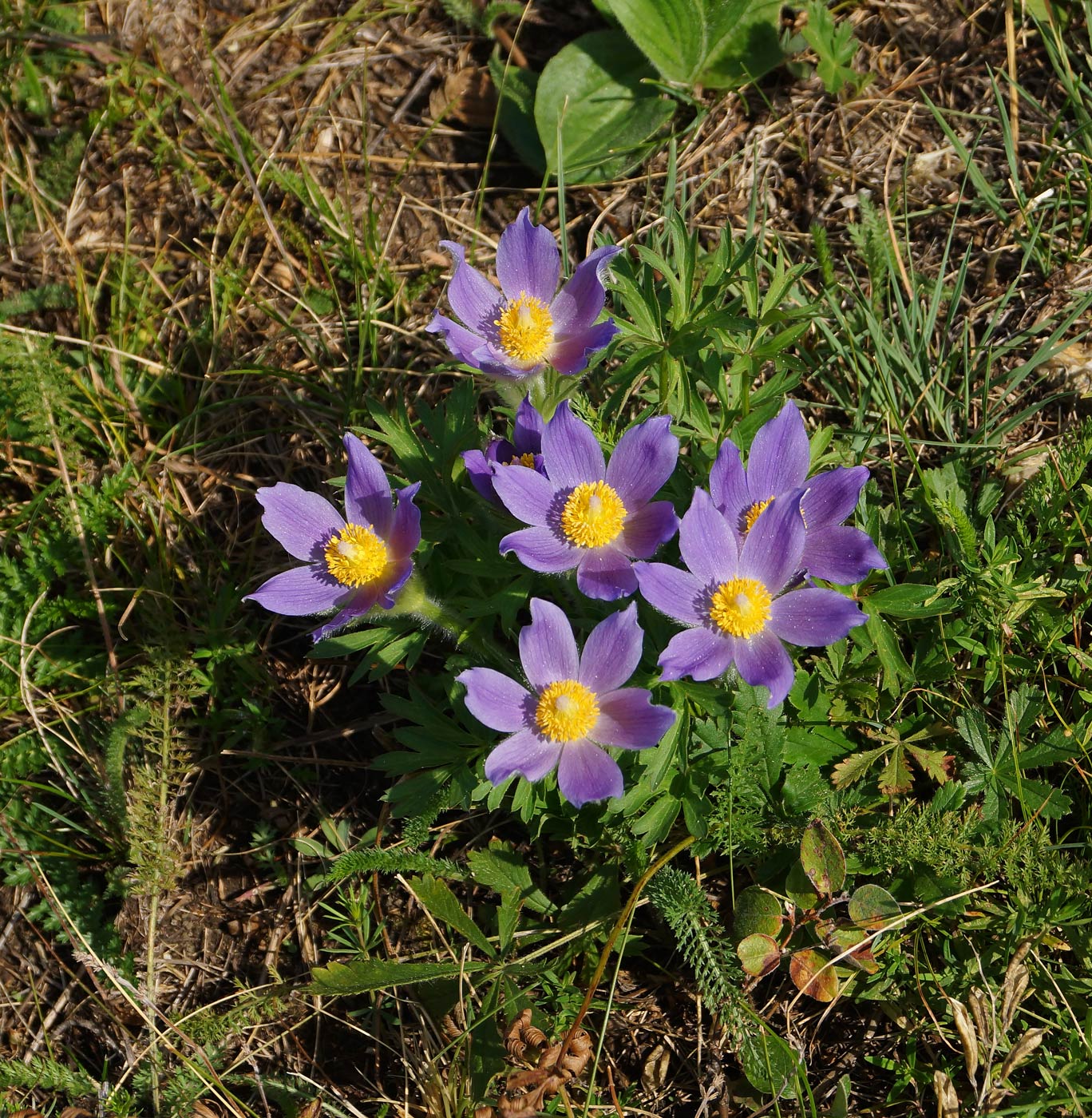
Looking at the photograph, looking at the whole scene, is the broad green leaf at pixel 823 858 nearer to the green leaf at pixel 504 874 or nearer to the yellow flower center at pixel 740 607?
the yellow flower center at pixel 740 607

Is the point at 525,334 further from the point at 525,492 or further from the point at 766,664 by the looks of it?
the point at 766,664

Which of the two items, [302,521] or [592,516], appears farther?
[302,521]

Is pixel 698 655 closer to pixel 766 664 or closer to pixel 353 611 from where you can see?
pixel 766 664

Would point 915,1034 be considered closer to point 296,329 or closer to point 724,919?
point 724,919

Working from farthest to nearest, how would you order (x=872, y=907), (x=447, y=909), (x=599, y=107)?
1. (x=599, y=107)
2. (x=447, y=909)
3. (x=872, y=907)

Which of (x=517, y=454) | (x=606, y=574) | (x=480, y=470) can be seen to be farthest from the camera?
(x=517, y=454)

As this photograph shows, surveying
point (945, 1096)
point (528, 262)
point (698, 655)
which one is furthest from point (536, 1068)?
point (528, 262)

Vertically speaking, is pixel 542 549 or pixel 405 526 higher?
pixel 405 526

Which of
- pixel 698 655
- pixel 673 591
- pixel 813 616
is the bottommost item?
pixel 813 616
